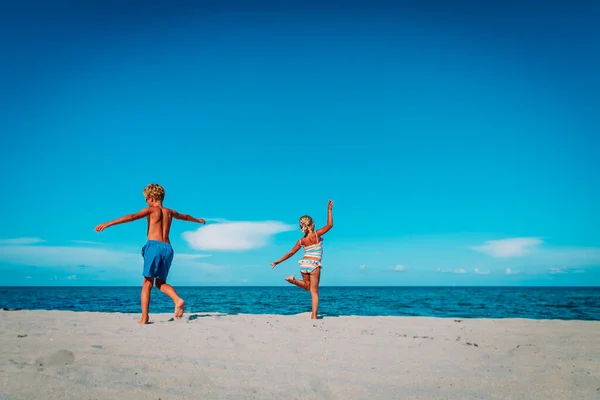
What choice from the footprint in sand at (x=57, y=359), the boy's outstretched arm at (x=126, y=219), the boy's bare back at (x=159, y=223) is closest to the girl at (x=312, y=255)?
the boy's bare back at (x=159, y=223)

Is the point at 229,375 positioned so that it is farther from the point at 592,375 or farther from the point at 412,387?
the point at 592,375

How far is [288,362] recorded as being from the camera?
3.77 meters

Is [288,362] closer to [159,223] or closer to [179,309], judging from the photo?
[179,309]

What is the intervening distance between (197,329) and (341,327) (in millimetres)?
2289

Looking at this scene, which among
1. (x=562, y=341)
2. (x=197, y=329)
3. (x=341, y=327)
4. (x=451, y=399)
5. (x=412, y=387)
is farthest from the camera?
(x=341, y=327)

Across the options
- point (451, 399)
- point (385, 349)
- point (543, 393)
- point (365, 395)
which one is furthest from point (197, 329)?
point (543, 393)

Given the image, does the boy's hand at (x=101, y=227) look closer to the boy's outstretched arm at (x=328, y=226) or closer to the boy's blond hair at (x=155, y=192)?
the boy's blond hair at (x=155, y=192)

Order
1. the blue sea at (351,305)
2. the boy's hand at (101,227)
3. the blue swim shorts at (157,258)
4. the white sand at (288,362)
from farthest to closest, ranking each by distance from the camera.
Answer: the blue sea at (351,305)
the blue swim shorts at (157,258)
the boy's hand at (101,227)
the white sand at (288,362)

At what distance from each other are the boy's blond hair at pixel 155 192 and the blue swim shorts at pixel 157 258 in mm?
760

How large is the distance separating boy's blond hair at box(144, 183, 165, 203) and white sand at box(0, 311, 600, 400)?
206cm

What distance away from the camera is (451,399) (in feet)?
9.19

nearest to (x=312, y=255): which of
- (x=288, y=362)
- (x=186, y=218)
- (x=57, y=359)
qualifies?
(x=186, y=218)

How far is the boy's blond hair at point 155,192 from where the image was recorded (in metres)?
6.67

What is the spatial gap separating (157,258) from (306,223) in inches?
125
